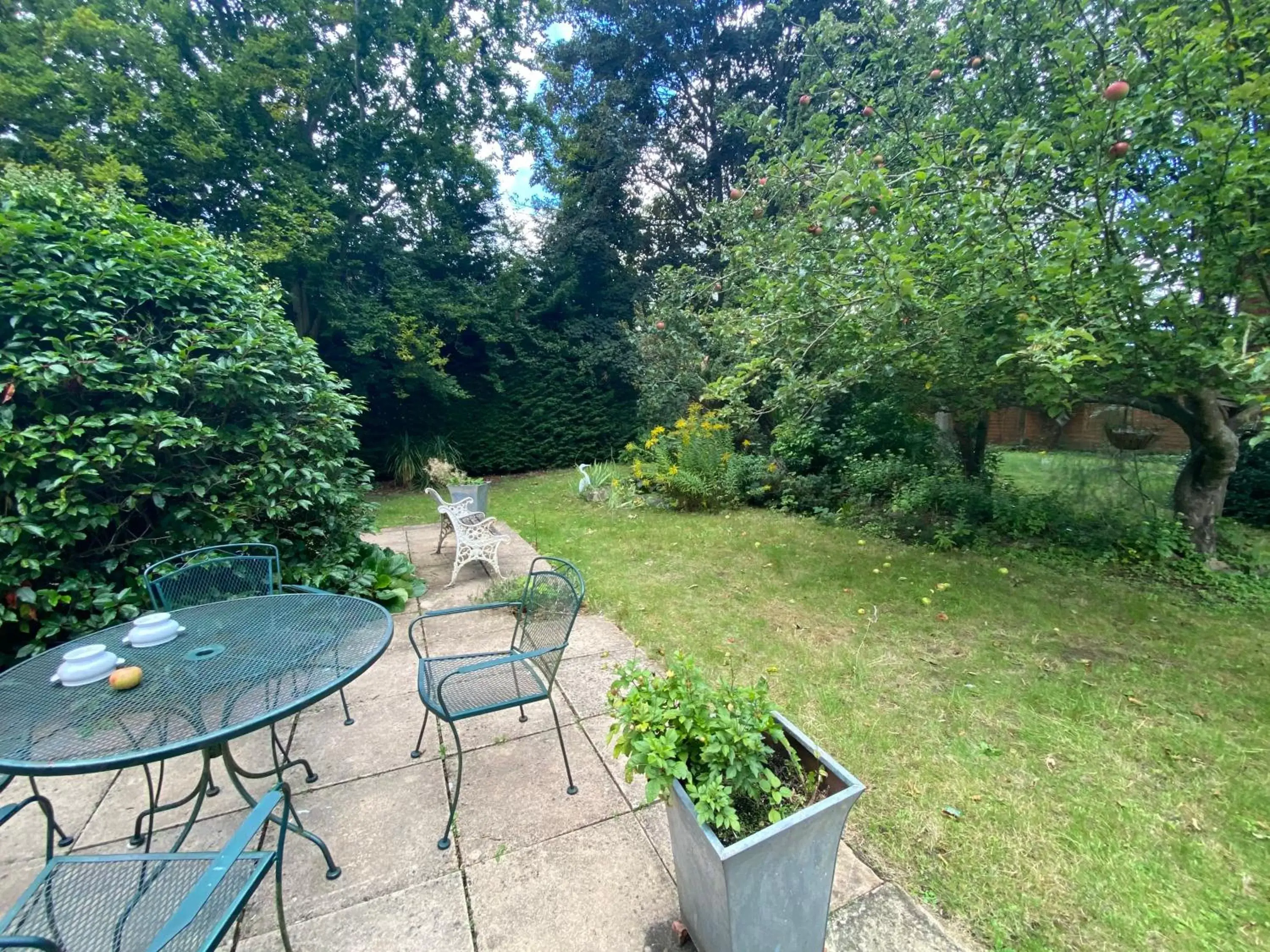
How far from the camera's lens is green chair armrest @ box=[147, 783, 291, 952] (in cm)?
92

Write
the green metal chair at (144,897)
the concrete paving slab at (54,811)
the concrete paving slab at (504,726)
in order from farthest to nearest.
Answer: the concrete paving slab at (504,726) → the concrete paving slab at (54,811) → the green metal chair at (144,897)

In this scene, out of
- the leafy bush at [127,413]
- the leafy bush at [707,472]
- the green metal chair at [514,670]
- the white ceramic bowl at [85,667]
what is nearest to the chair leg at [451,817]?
the green metal chair at [514,670]

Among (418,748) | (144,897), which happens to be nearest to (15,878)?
(144,897)

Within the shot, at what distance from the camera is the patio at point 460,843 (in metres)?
1.44

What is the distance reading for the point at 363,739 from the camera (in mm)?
2285

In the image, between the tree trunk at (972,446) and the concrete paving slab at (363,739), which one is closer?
the concrete paving slab at (363,739)

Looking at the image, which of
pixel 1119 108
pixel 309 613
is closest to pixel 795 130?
pixel 1119 108

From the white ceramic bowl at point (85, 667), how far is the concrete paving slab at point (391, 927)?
35.0 inches

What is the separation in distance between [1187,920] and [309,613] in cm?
301

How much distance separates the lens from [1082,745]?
2.18 metres

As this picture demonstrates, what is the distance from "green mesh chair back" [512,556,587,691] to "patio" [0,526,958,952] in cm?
39

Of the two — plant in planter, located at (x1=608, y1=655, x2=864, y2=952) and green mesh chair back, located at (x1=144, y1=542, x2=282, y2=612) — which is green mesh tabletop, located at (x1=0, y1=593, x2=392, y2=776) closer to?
green mesh chair back, located at (x1=144, y1=542, x2=282, y2=612)

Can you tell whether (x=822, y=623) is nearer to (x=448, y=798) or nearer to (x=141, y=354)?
(x=448, y=798)

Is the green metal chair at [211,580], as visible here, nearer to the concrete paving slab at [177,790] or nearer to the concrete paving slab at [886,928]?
the concrete paving slab at [177,790]
